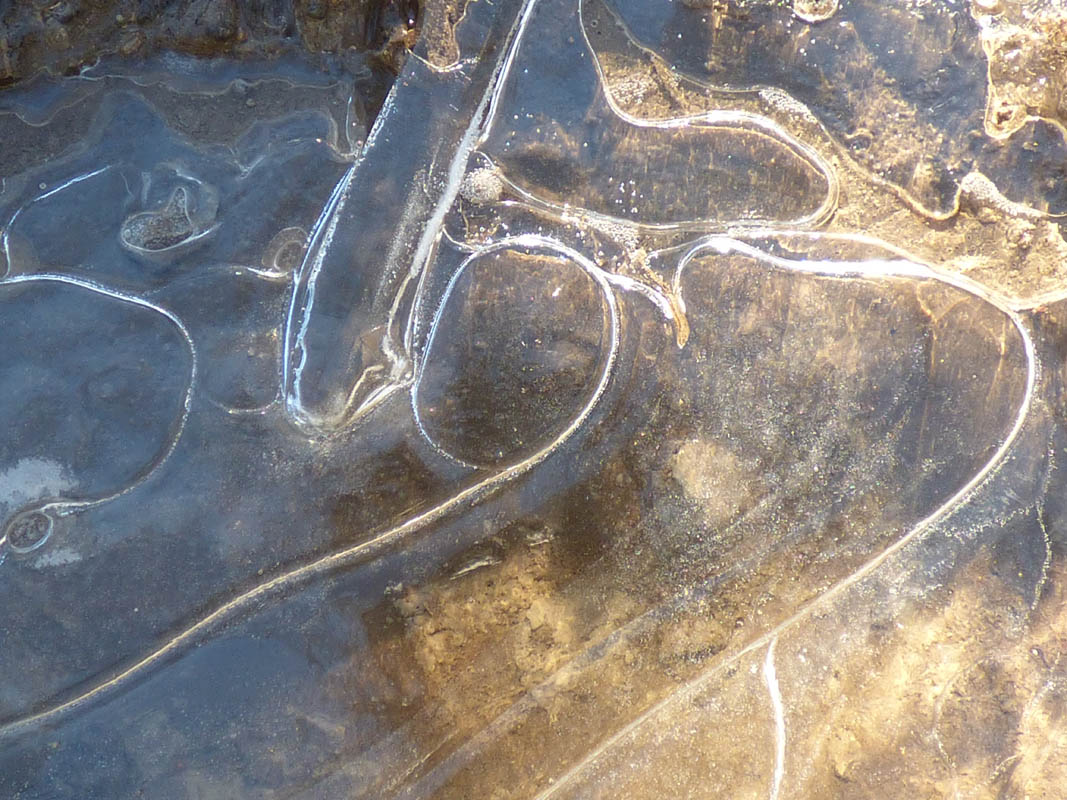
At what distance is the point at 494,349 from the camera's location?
11.2 ft

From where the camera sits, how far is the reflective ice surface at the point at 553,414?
3.32 meters

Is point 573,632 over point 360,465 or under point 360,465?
under

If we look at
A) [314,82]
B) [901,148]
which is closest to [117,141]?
[314,82]

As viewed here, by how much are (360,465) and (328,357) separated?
1.84ft

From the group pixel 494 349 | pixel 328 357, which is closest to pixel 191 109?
pixel 328 357

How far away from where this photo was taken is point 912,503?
3.46 metres

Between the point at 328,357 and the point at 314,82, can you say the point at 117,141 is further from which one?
the point at 328,357

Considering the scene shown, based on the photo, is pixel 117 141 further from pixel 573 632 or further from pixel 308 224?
pixel 573 632

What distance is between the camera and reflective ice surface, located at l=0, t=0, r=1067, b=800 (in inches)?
131

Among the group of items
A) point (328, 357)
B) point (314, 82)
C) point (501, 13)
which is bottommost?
point (328, 357)

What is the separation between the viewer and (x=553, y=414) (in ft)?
11.3

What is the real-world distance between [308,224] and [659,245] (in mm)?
1775

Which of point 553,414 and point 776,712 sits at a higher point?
point 553,414

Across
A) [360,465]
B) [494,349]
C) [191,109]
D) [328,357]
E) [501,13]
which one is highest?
[501,13]
